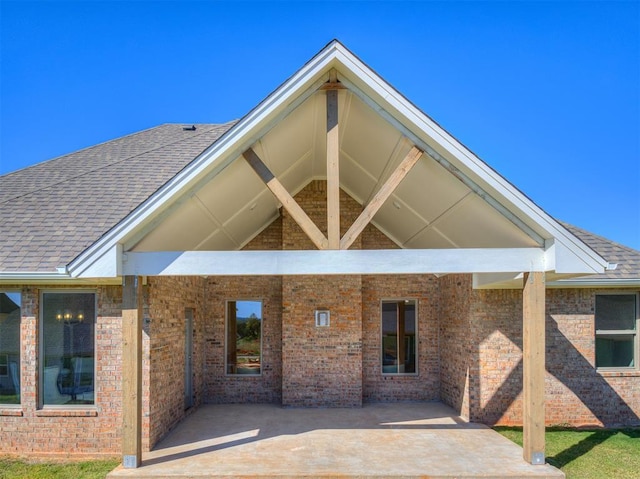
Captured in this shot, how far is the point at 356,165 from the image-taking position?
29.2ft

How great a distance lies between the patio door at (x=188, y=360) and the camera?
396 inches

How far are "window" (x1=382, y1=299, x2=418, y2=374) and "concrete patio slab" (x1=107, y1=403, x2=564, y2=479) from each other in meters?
1.31

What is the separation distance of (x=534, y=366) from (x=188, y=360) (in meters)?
6.76

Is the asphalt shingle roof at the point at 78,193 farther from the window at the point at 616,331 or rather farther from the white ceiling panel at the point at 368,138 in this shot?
the window at the point at 616,331

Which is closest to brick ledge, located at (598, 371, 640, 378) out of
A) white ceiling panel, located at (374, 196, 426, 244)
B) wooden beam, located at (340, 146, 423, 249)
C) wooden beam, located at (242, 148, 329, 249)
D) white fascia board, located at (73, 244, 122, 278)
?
white ceiling panel, located at (374, 196, 426, 244)

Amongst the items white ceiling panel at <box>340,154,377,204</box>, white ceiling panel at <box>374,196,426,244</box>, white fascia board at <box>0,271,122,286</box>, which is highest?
white ceiling panel at <box>340,154,377,204</box>

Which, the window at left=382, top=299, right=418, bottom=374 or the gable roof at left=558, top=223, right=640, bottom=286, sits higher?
the gable roof at left=558, top=223, right=640, bottom=286

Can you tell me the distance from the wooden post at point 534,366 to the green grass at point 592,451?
0.72m

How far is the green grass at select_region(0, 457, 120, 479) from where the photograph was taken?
680cm

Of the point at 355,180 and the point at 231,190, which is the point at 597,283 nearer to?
the point at 355,180

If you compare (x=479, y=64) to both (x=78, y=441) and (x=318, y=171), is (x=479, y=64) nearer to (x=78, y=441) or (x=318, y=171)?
(x=318, y=171)

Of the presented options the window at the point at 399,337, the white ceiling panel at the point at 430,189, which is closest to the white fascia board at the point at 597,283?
the white ceiling panel at the point at 430,189

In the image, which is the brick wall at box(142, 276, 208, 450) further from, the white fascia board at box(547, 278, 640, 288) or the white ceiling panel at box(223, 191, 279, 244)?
the white fascia board at box(547, 278, 640, 288)

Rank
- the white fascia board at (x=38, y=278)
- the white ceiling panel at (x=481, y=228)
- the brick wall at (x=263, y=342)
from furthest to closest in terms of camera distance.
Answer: the brick wall at (x=263, y=342) → the white fascia board at (x=38, y=278) → the white ceiling panel at (x=481, y=228)
